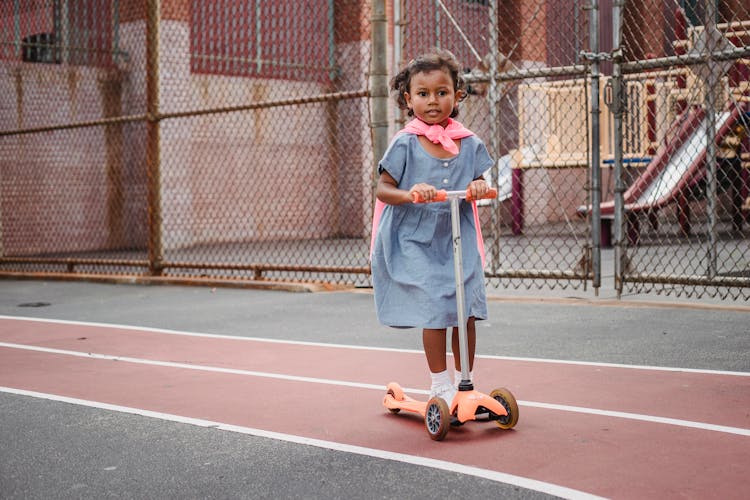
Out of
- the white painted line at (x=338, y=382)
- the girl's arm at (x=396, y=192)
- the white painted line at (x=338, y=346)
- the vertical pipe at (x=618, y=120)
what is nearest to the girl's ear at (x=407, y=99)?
the girl's arm at (x=396, y=192)

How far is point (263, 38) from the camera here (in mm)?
19391

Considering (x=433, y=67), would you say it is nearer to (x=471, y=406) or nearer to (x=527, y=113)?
(x=471, y=406)

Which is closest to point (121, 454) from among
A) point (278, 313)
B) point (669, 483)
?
point (669, 483)

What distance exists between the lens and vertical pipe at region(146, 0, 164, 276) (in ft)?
37.6

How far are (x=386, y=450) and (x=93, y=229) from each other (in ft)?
48.5

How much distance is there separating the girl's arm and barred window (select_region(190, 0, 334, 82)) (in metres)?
14.0

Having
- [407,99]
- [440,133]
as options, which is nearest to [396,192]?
[440,133]

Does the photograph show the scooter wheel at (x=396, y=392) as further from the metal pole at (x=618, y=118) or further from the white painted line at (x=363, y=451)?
the metal pole at (x=618, y=118)

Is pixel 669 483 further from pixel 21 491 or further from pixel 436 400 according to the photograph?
pixel 21 491

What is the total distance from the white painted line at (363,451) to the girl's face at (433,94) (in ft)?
4.94

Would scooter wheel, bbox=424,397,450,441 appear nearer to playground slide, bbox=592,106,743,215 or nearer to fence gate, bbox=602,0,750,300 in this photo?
fence gate, bbox=602,0,750,300

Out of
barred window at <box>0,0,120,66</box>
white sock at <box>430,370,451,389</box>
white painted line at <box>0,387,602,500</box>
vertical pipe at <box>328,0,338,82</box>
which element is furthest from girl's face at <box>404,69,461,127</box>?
vertical pipe at <box>328,0,338,82</box>

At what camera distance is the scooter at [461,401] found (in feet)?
13.7

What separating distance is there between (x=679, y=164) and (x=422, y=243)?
10971 mm
